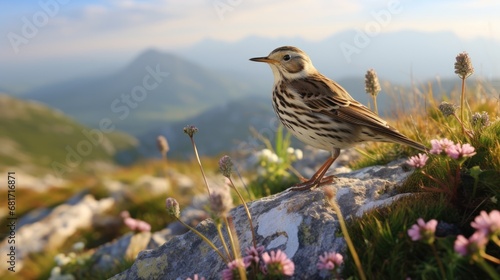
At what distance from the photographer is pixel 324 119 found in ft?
20.4

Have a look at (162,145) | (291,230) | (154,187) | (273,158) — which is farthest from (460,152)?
(154,187)

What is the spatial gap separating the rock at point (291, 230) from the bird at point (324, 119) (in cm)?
46

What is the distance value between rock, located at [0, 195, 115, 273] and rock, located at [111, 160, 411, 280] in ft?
28.9

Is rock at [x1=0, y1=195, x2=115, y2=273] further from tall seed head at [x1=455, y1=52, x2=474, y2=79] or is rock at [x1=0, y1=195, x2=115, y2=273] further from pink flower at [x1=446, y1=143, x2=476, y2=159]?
pink flower at [x1=446, y1=143, x2=476, y2=159]

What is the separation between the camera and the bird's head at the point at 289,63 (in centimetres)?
692

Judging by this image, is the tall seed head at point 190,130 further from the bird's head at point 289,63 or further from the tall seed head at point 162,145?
the tall seed head at point 162,145

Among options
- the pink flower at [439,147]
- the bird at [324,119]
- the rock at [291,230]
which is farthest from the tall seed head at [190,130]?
the pink flower at [439,147]

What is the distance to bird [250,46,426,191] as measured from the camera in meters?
6.05

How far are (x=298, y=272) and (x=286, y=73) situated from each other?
351 cm

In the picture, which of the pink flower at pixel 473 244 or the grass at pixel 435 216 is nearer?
the pink flower at pixel 473 244

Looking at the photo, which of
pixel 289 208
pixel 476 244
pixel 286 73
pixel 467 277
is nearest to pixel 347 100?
pixel 286 73

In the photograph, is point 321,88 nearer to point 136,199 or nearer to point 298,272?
point 298,272

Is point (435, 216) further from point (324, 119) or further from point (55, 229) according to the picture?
point (55, 229)

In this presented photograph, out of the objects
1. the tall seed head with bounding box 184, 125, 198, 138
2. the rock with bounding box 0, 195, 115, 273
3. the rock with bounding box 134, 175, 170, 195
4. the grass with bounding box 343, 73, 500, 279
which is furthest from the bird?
the rock with bounding box 0, 195, 115, 273
